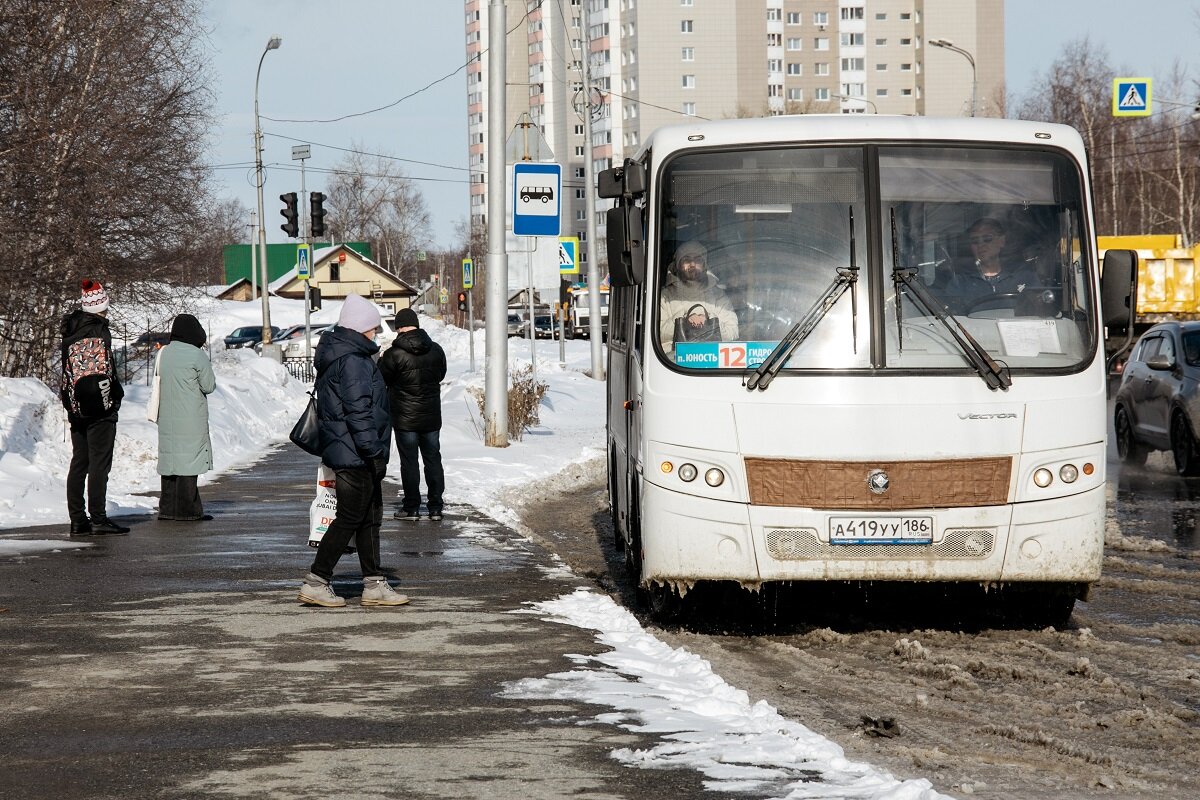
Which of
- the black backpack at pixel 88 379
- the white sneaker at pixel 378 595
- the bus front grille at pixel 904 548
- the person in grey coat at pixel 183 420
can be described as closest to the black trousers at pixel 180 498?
the person in grey coat at pixel 183 420

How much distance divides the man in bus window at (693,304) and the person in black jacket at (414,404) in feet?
18.8

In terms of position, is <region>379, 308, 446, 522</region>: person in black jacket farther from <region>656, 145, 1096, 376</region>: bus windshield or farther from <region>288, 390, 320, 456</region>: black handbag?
<region>656, 145, 1096, 376</region>: bus windshield

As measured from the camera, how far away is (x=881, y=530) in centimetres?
838

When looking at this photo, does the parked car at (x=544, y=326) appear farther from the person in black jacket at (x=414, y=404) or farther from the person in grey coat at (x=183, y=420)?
the person in black jacket at (x=414, y=404)

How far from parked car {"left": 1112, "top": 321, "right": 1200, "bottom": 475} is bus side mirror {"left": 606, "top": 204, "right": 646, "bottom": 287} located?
10696 mm

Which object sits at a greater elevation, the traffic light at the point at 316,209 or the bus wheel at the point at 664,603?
the traffic light at the point at 316,209

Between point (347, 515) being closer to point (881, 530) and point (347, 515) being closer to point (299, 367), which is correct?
point (881, 530)

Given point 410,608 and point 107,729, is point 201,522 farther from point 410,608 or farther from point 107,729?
point 107,729

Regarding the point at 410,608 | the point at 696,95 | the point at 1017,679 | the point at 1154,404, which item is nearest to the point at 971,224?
the point at 1017,679

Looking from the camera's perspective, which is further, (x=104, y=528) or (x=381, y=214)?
(x=381, y=214)

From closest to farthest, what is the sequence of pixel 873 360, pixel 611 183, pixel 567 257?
pixel 873 360
pixel 611 183
pixel 567 257

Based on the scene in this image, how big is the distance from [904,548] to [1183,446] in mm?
11057

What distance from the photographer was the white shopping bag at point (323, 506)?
980 centimetres

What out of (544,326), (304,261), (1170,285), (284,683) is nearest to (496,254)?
(284,683)
